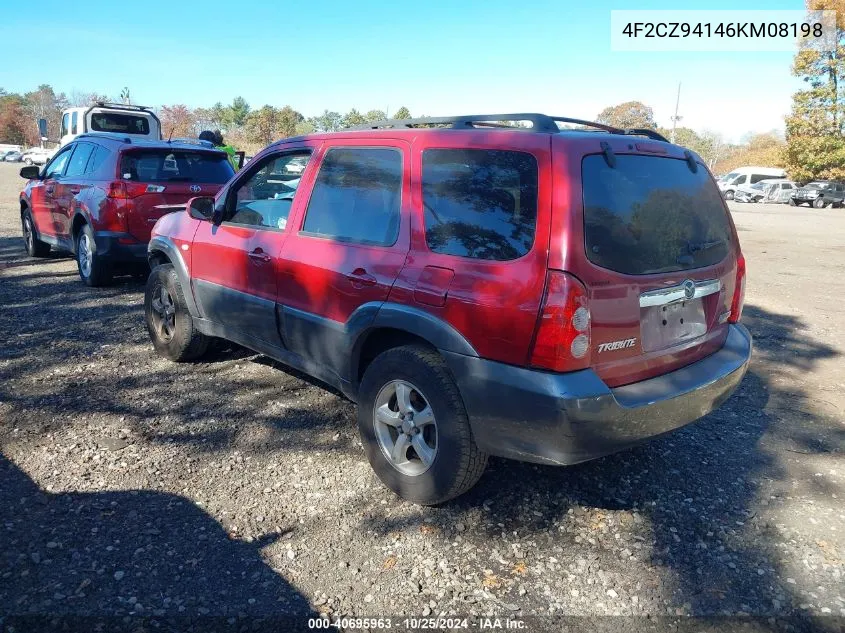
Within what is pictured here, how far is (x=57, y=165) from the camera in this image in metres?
8.64

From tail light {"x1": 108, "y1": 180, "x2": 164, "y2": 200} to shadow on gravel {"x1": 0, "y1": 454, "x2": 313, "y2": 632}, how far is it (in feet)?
14.5

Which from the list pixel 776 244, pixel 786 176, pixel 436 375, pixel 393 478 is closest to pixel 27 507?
pixel 393 478

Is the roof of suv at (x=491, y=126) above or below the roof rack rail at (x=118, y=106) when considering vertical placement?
below

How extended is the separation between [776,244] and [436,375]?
14625 mm

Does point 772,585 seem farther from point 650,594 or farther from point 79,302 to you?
point 79,302

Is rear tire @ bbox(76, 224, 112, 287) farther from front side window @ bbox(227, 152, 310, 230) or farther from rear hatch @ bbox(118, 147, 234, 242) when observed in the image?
front side window @ bbox(227, 152, 310, 230)

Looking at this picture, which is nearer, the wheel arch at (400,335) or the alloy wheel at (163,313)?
the wheel arch at (400,335)

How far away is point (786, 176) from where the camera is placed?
145 ft

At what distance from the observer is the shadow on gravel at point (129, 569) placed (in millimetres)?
2461

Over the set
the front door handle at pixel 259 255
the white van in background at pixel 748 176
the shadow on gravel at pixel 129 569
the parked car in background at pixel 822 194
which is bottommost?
the parked car in background at pixel 822 194

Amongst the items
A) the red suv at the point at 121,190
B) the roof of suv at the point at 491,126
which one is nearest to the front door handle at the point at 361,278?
the roof of suv at the point at 491,126

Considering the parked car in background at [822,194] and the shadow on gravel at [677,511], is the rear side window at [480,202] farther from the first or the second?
the parked car in background at [822,194]

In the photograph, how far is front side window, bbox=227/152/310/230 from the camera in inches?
159

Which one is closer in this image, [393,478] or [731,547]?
[731,547]
